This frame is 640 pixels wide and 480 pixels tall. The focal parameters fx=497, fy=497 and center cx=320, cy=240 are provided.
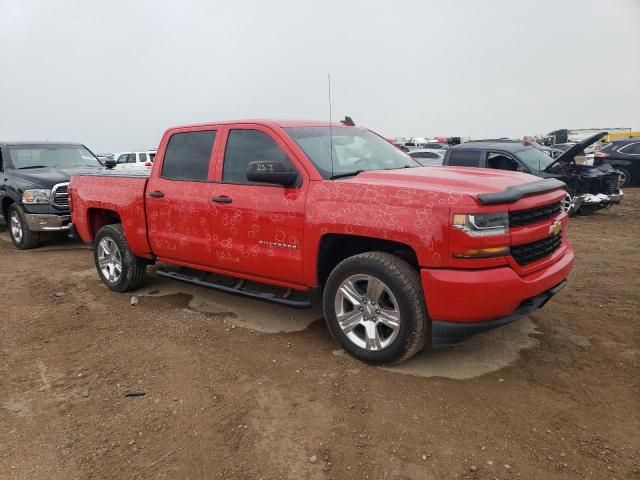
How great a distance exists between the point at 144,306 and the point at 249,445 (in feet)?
9.65

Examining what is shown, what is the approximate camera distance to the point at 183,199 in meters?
4.75

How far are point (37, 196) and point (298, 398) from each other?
23.1 ft

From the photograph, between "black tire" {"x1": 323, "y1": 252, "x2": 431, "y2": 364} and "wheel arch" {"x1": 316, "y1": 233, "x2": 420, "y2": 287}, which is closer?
"black tire" {"x1": 323, "y1": 252, "x2": 431, "y2": 364}

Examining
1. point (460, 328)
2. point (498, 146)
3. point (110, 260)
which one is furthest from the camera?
point (498, 146)

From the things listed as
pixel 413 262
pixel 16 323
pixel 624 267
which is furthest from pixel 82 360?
pixel 624 267

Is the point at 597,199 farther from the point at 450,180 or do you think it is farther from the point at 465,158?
the point at 450,180

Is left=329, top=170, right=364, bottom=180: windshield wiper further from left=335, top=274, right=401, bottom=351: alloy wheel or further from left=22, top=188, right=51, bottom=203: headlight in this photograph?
left=22, top=188, right=51, bottom=203: headlight

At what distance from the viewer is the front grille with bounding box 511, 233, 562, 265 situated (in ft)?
10.9

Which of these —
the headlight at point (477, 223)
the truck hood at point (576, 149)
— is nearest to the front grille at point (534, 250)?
the headlight at point (477, 223)

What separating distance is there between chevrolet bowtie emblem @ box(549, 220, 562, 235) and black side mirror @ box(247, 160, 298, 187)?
196 cm

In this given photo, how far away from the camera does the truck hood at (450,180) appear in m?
3.34

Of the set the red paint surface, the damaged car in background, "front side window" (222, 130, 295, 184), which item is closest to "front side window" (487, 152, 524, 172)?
the damaged car in background

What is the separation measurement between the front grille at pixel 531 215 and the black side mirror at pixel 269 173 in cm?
164

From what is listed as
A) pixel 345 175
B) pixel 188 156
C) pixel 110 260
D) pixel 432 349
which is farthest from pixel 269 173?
pixel 110 260
